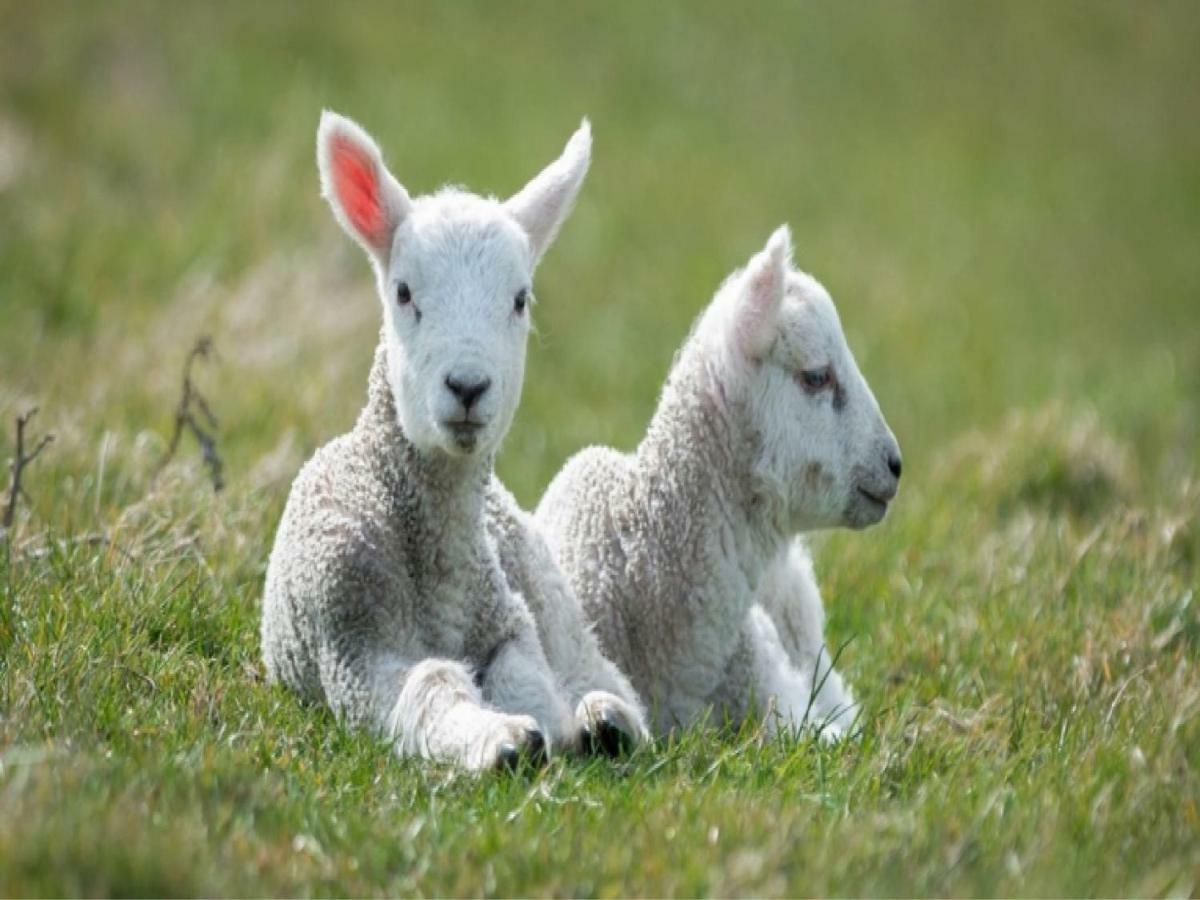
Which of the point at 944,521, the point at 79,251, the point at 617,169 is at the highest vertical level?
the point at 617,169

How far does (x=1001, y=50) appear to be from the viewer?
25.9 meters

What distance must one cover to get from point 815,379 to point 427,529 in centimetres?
145

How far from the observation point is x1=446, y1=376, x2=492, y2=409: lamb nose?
540 cm

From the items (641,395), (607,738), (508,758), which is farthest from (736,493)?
(641,395)

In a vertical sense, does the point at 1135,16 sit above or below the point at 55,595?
above

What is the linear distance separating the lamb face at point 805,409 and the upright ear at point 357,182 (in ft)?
4.02

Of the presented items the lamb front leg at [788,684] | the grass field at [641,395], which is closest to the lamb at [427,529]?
the grass field at [641,395]

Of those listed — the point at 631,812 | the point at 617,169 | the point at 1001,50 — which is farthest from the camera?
the point at 1001,50

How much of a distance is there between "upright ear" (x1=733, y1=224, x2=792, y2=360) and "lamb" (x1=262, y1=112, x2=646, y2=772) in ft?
2.39

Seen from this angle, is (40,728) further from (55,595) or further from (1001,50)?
(1001,50)

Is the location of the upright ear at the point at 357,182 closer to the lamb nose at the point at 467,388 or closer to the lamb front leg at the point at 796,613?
the lamb nose at the point at 467,388

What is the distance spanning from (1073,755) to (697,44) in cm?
1862

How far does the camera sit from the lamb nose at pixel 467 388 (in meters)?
5.40

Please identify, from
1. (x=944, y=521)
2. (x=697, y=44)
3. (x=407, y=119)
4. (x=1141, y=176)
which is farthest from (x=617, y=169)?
(x=944, y=521)
